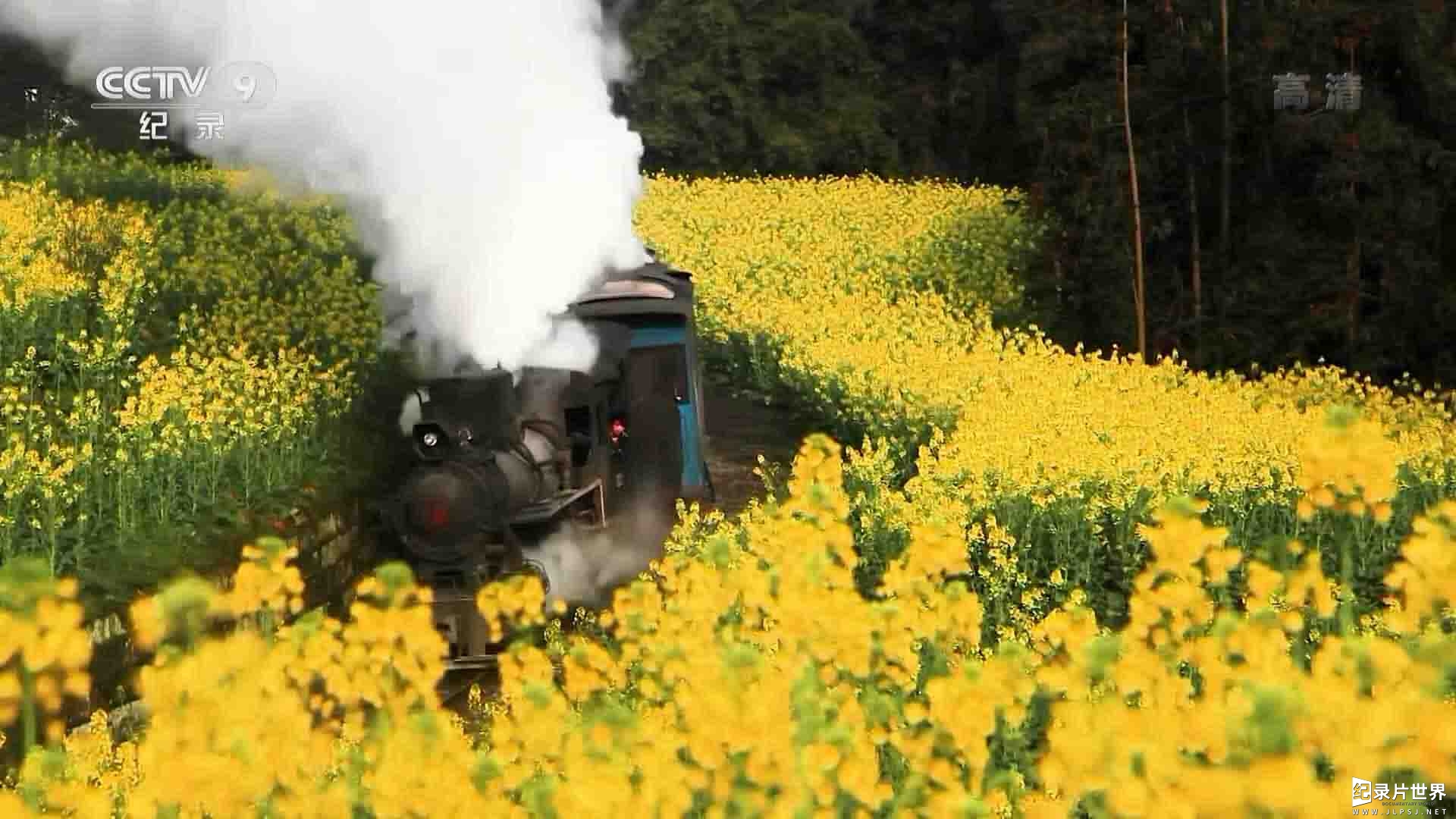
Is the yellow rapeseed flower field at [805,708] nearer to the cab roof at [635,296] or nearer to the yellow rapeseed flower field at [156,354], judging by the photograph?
the yellow rapeseed flower field at [156,354]

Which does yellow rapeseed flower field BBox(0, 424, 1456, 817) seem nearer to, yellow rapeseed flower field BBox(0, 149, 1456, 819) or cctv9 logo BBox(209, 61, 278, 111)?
yellow rapeseed flower field BBox(0, 149, 1456, 819)

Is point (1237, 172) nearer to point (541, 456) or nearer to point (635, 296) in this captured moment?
point (635, 296)

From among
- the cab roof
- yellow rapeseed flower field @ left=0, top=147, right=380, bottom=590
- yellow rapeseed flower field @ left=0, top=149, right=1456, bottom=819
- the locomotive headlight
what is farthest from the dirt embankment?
the locomotive headlight

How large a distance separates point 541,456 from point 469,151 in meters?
3.90

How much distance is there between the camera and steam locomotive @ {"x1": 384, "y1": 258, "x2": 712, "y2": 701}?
40.0ft

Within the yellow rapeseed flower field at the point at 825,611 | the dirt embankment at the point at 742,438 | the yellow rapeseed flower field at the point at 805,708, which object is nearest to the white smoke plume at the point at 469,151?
the yellow rapeseed flower field at the point at 825,611

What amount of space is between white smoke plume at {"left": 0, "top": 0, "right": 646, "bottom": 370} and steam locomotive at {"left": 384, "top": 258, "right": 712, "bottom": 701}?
1.53 feet

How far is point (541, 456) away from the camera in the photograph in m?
13.1

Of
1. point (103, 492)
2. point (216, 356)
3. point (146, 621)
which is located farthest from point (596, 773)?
point (216, 356)

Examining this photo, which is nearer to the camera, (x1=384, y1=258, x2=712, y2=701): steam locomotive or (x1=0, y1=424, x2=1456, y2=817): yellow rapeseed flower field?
(x1=0, y1=424, x2=1456, y2=817): yellow rapeseed flower field

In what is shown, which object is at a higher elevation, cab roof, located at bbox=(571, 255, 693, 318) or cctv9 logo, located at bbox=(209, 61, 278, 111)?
cctv9 logo, located at bbox=(209, 61, 278, 111)

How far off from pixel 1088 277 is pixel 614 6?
2601cm

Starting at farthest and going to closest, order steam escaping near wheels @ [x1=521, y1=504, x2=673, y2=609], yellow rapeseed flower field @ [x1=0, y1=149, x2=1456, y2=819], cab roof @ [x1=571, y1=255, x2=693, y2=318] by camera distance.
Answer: cab roof @ [x1=571, y1=255, x2=693, y2=318]
steam escaping near wheels @ [x1=521, y1=504, x2=673, y2=609]
yellow rapeseed flower field @ [x1=0, y1=149, x2=1456, y2=819]

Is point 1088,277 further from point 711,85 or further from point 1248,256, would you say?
point 711,85
